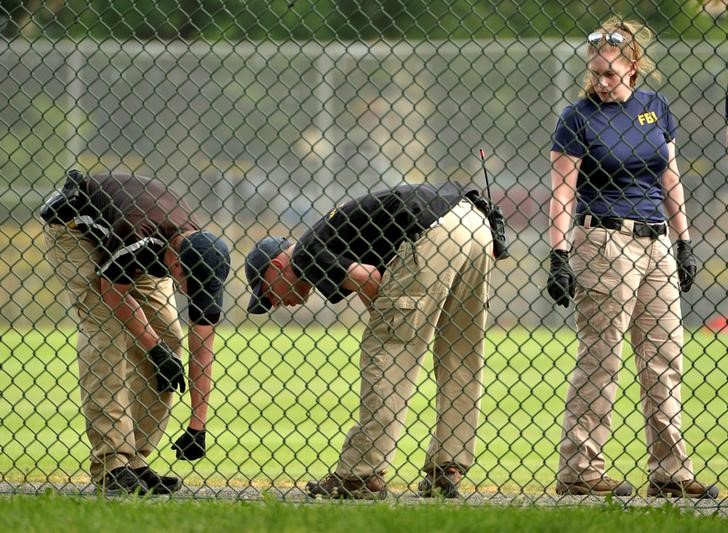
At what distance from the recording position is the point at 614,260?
5.01 meters

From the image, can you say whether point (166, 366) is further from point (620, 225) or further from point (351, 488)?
point (620, 225)

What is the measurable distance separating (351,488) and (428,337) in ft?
2.27

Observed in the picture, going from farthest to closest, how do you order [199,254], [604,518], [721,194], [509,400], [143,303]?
1. [721,194]
2. [509,400]
3. [143,303]
4. [199,254]
5. [604,518]

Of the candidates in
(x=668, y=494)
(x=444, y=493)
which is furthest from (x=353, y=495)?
(x=668, y=494)

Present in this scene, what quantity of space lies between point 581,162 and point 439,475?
147cm

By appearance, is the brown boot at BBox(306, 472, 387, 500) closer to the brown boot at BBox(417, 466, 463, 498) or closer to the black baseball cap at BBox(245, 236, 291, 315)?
the brown boot at BBox(417, 466, 463, 498)

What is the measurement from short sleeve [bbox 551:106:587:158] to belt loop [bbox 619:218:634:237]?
34 cm

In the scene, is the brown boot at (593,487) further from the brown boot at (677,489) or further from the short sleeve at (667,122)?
the short sleeve at (667,122)

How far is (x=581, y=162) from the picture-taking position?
16.5 ft

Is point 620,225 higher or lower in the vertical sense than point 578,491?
higher

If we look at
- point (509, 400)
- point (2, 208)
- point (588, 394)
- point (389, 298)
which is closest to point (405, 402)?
point (389, 298)

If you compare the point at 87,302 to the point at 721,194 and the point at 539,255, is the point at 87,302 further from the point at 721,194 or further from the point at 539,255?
the point at 721,194

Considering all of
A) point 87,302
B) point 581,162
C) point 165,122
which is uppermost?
point 165,122

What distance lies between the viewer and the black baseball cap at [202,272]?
16.0 ft
